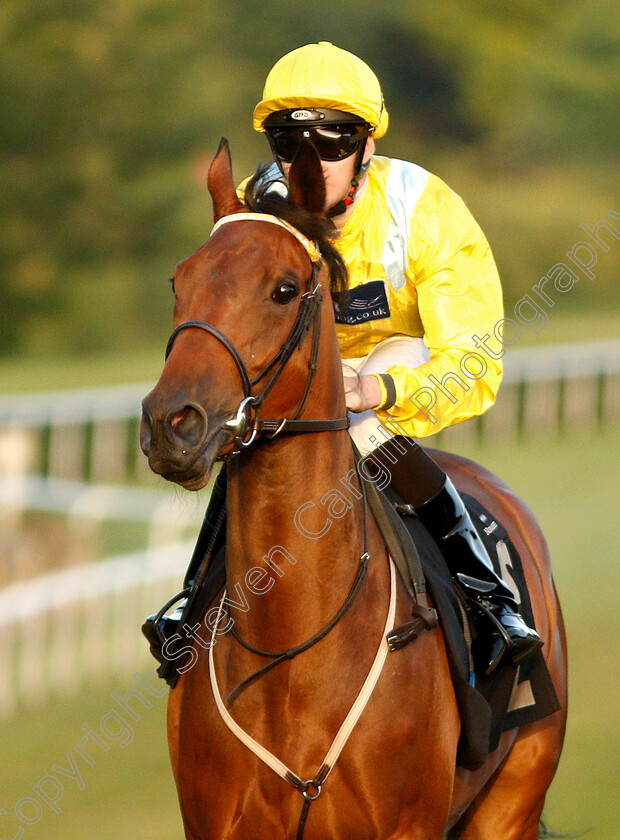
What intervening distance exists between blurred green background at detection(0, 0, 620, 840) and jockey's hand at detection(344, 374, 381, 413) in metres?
6.77

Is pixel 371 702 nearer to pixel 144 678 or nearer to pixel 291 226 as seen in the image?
pixel 291 226

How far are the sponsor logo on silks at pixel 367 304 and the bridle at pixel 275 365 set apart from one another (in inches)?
18.7

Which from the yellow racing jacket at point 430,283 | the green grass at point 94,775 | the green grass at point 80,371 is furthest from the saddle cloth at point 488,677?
the green grass at point 80,371

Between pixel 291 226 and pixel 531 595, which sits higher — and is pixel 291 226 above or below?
above

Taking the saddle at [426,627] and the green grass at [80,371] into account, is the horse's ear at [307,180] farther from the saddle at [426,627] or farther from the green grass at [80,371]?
the green grass at [80,371]

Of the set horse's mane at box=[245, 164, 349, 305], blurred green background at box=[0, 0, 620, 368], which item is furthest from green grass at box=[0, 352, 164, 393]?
horse's mane at box=[245, 164, 349, 305]

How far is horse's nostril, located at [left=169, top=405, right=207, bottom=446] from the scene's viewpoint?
186 cm

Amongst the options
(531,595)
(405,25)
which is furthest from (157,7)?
(531,595)

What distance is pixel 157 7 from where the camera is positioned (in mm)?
14062

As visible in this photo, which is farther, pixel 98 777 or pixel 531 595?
pixel 98 777

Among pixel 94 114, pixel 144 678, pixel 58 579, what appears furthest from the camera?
pixel 94 114

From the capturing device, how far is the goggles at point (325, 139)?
2.49m

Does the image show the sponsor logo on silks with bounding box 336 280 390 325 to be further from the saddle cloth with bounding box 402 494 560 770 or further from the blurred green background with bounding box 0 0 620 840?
the blurred green background with bounding box 0 0 620 840

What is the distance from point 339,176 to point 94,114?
474 inches
